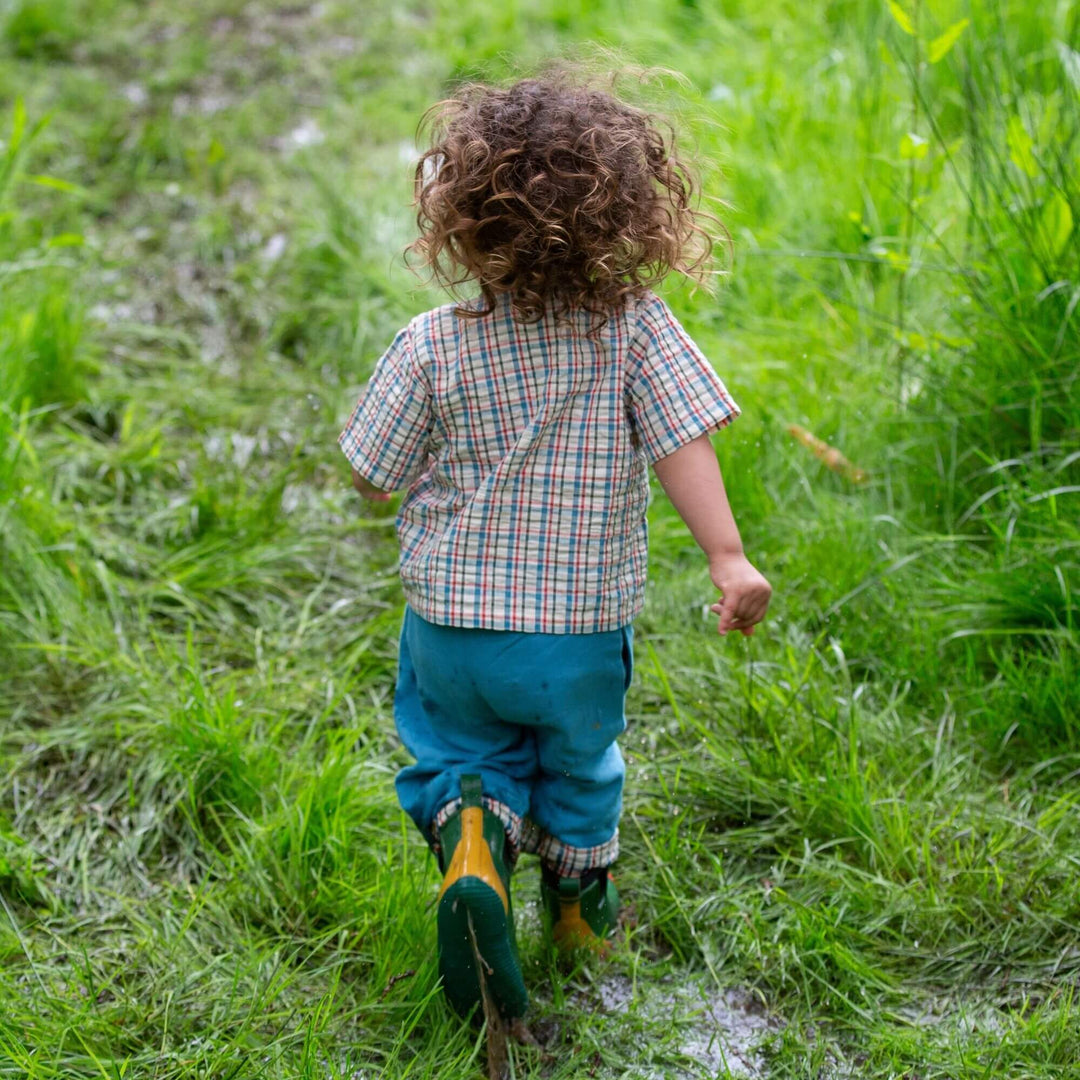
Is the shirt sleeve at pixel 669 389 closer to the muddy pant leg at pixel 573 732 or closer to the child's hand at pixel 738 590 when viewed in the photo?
the child's hand at pixel 738 590

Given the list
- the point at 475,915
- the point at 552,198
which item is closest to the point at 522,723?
the point at 475,915

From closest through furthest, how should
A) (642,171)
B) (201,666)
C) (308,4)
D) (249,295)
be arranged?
(642,171), (201,666), (249,295), (308,4)

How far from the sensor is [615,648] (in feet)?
6.00

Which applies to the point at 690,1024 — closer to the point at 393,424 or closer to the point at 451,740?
the point at 451,740

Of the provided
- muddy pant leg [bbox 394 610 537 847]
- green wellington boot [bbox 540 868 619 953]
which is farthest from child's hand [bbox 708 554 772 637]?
green wellington boot [bbox 540 868 619 953]

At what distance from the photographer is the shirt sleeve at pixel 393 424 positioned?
1777 mm

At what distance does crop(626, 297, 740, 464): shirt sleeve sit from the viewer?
5.70 ft

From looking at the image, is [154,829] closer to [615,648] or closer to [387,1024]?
[387,1024]

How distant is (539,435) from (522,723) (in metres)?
0.40

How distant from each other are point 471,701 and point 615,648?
213mm

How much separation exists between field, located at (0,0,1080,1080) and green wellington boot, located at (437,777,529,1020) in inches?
3.9

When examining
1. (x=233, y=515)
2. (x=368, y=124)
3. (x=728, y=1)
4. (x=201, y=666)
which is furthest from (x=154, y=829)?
(x=728, y=1)

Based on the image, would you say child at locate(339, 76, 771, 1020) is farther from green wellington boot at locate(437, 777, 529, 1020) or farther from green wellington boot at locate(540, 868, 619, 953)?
green wellington boot at locate(540, 868, 619, 953)

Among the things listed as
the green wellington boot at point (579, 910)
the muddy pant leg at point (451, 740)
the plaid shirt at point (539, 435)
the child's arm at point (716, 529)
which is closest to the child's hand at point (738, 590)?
the child's arm at point (716, 529)
